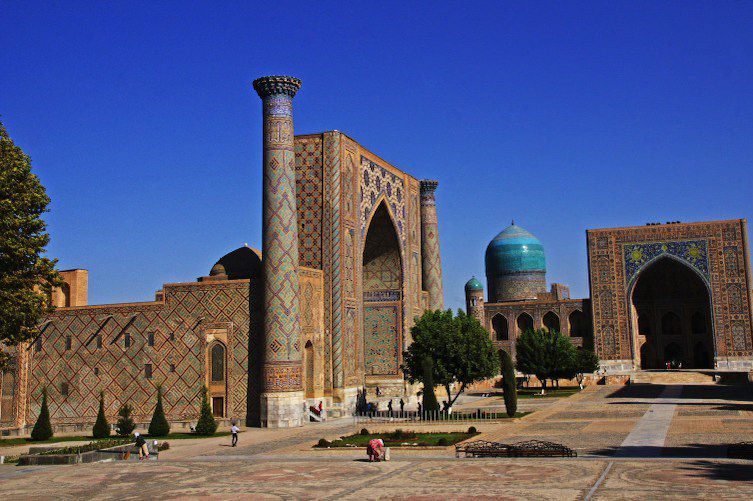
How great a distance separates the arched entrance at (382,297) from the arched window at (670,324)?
98.0 ft

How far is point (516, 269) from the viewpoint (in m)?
71.6

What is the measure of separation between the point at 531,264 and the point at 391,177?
119ft

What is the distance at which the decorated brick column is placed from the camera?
42094mm

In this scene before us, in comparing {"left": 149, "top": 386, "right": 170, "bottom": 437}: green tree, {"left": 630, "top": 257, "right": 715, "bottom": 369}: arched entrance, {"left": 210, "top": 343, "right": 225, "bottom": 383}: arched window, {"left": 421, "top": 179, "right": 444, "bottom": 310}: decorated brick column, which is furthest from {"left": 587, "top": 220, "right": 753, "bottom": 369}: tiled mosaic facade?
{"left": 149, "top": 386, "right": 170, "bottom": 437}: green tree

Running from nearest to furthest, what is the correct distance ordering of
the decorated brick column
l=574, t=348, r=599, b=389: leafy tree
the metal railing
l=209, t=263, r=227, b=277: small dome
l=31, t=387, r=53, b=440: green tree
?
l=31, t=387, r=53, b=440: green tree, the metal railing, l=209, t=263, r=227, b=277: small dome, the decorated brick column, l=574, t=348, r=599, b=389: leafy tree

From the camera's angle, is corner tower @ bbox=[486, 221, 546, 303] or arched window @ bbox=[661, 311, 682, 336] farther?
corner tower @ bbox=[486, 221, 546, 303]

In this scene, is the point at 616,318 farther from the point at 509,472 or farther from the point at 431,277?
the point at 509,472

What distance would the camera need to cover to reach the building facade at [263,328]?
28031 millimetres

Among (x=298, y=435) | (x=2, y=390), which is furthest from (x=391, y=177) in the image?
(x=2, y=390)

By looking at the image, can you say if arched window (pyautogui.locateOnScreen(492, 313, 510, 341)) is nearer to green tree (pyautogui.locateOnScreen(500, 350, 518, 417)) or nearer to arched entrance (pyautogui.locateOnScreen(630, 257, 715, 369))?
arched entrance (pyautogui.locateOnScreen(630, 257, 715, 369))

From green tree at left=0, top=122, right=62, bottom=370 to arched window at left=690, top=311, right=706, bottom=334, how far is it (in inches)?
1931

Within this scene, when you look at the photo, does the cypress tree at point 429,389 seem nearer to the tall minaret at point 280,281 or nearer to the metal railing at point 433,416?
the metal railing at point 433,416

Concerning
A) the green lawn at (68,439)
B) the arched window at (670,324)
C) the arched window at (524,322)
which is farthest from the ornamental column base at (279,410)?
the arched window at (524,322)

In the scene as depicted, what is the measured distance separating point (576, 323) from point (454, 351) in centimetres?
3523
